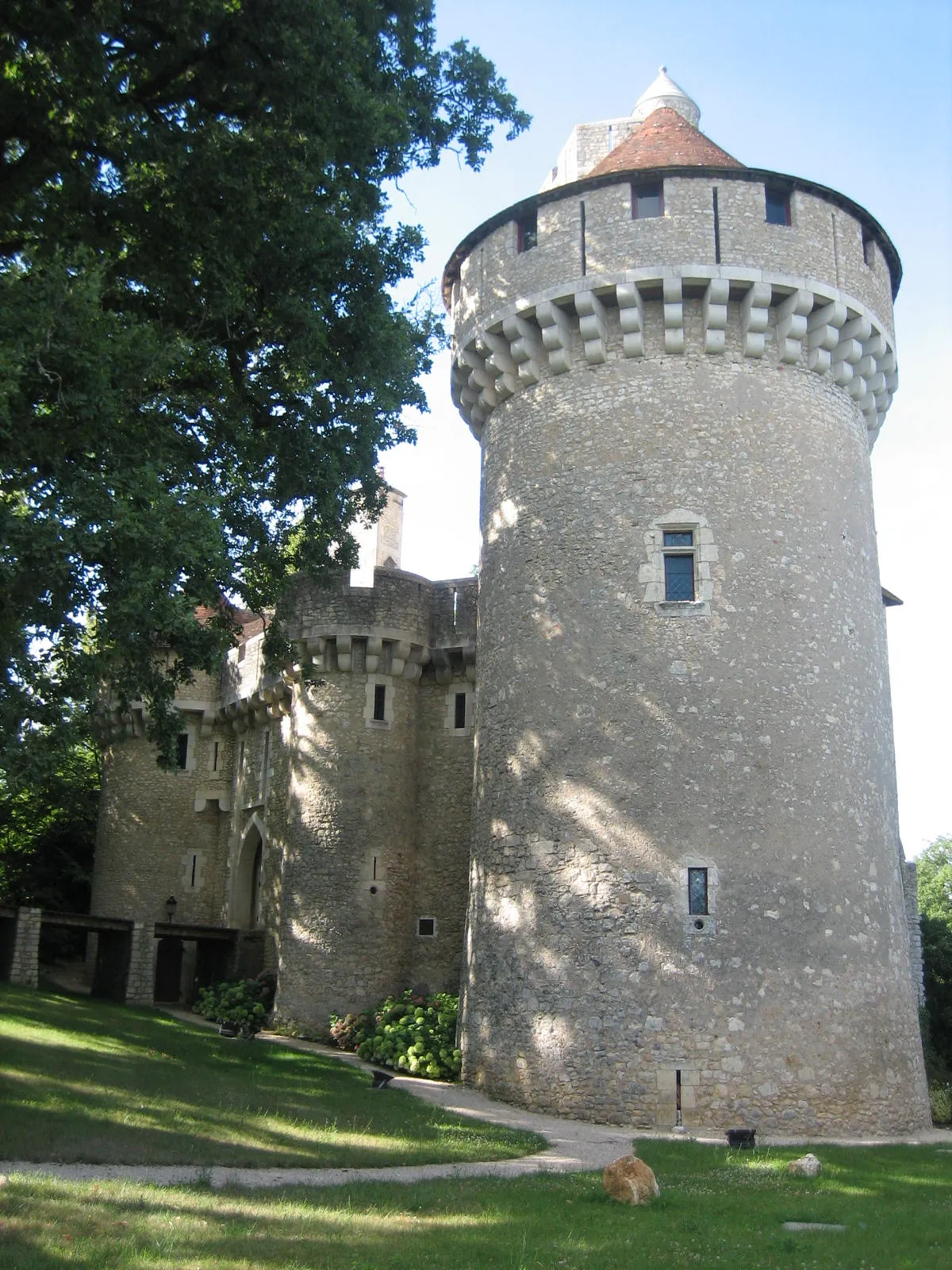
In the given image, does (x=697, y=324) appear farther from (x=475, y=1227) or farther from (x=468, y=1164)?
(x=475, y=1227)

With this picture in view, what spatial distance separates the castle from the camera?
1370 centimetres

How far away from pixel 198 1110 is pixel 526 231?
1247cm

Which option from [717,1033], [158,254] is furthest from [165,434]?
[717,1033]

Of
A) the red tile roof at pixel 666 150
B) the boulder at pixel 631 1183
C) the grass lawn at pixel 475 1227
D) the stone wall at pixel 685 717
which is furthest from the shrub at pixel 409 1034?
the red tile roof at pixel 666 150

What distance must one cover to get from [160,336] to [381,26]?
4326 millimetres

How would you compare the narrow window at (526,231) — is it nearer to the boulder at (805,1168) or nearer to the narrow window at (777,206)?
the narrow window at (777,206)

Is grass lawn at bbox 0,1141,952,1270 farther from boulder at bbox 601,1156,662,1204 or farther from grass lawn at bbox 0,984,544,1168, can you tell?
grass lawn at bbox 0,984,544,1168

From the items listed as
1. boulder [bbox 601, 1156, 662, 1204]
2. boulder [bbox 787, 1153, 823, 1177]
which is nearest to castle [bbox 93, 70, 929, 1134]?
boulder [bbox 787, 1153, 823, 1177]

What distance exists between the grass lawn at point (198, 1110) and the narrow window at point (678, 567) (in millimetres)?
6691

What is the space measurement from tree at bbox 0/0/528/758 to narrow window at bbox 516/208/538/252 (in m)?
2.66

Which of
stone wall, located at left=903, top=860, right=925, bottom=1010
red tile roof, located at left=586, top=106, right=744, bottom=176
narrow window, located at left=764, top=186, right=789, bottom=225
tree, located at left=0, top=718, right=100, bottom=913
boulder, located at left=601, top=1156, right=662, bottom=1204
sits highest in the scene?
red tile roof, located at left=586, top=106, right=744, bottom=176

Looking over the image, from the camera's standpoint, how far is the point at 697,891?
45.7 ft

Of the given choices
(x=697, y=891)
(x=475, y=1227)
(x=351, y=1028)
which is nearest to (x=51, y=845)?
(x=351, y=1028)

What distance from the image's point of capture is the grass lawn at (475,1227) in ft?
22.3
